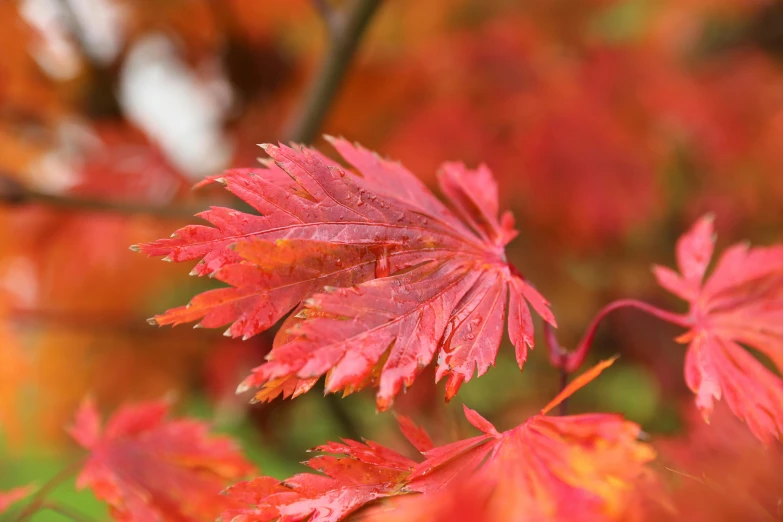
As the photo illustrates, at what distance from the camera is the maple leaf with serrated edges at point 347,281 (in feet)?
1.14

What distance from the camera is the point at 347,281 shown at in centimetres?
39

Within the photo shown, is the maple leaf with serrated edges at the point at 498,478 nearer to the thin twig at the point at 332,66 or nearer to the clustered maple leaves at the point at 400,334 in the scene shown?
the clustered maple leaves at the point at 400,334

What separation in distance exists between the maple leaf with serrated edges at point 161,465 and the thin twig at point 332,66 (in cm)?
57

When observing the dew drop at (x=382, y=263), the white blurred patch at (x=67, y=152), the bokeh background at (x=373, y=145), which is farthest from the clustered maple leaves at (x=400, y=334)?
the white blurred patch at (x=67, y=152)

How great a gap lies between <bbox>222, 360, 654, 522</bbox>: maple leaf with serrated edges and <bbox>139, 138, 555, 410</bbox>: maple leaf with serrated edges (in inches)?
1.8

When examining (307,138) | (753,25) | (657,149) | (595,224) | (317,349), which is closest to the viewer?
(317,349)

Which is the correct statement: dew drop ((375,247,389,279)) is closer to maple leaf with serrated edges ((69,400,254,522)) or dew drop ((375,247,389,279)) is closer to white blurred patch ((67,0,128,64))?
maple leaf with serrated edges ((69,400,254,522))

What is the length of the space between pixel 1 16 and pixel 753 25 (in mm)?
1923

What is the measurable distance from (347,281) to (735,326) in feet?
1.14

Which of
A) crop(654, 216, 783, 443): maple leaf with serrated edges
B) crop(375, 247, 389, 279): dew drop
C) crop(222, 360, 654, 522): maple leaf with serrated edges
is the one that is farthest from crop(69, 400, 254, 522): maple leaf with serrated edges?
crop(654, 216, 783, 443): maple leaf with serrated edges

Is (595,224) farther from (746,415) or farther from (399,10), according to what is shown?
(746,415)

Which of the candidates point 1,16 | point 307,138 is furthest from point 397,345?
point 1,16

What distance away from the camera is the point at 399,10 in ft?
4.84

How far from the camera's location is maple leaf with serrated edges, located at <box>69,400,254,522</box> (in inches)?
21.0
